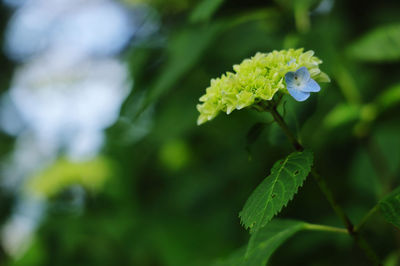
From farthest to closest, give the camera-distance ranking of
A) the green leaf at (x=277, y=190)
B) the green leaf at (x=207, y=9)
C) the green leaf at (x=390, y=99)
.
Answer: the green leaf at (x=390, y=99)
the green leaf at (x=207, y=9)
the green leaf at (x=277, y=190)

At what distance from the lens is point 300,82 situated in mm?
780

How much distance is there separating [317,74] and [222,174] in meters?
1.61

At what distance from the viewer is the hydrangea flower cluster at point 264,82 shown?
2.52ft

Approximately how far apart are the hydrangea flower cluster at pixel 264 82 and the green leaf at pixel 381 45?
748 millimetres

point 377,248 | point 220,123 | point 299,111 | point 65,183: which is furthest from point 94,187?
point 299,111

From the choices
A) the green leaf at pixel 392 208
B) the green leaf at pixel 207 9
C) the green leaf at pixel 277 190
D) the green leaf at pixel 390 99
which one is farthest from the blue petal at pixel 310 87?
the green leaf at pixel 390 99

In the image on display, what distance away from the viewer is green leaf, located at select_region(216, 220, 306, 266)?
0.94 m

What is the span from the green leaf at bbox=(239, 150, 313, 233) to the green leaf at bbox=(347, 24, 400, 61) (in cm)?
87

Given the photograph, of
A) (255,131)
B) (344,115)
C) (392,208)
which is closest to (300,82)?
(255,131)

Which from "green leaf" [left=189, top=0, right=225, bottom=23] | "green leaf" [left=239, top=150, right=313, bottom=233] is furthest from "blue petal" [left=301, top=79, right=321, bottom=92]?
"green leaf" [left=189, top=0, right=225, bottom=23]

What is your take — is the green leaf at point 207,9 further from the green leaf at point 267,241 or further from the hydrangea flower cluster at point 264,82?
the green leaf at point 267,241

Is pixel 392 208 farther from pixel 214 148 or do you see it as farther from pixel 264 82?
pixel 214 148

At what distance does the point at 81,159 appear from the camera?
3.05 meters

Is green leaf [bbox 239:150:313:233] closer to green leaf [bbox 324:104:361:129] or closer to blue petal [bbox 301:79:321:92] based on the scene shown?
blue petal [bbox 301:79:321:92]
